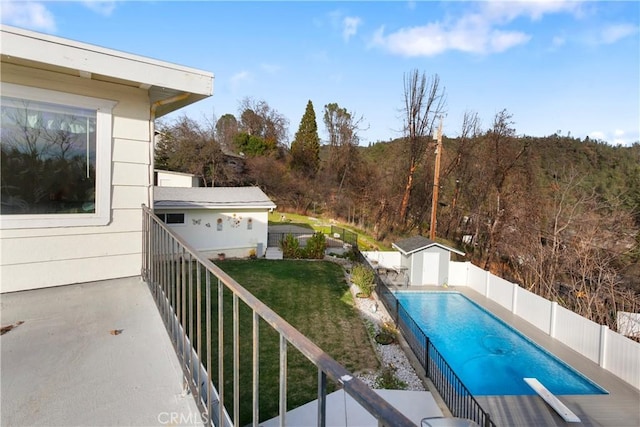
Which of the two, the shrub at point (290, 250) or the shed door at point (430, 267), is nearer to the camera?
the shed door at point (430, 267)

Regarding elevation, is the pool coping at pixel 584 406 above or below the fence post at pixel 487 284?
below

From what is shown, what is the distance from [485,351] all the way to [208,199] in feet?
36.5

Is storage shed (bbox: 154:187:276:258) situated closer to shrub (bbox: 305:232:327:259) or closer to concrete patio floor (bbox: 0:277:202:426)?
shrub (bbox: 305:232:327:259)

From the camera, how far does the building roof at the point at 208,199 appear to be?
1238cm

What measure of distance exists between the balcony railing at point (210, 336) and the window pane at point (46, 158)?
0.65m

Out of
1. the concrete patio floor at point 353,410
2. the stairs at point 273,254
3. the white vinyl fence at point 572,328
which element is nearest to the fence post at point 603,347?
the white vinyl fence at point 572,328

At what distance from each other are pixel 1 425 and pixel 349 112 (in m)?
28.6

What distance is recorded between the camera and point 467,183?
17266 mm

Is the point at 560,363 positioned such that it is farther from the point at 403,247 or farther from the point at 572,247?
the point at 403,247

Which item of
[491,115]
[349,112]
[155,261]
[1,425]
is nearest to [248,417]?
[155,261]

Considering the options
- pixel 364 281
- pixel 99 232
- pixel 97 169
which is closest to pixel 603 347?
pixel 364 281

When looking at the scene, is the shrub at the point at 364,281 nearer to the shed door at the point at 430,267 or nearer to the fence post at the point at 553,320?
the shed door at the point at 430,267

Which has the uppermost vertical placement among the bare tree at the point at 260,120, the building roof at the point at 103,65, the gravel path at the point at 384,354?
the bare tree at the point at 260,120

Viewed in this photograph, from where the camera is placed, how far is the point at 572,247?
33.0ft
